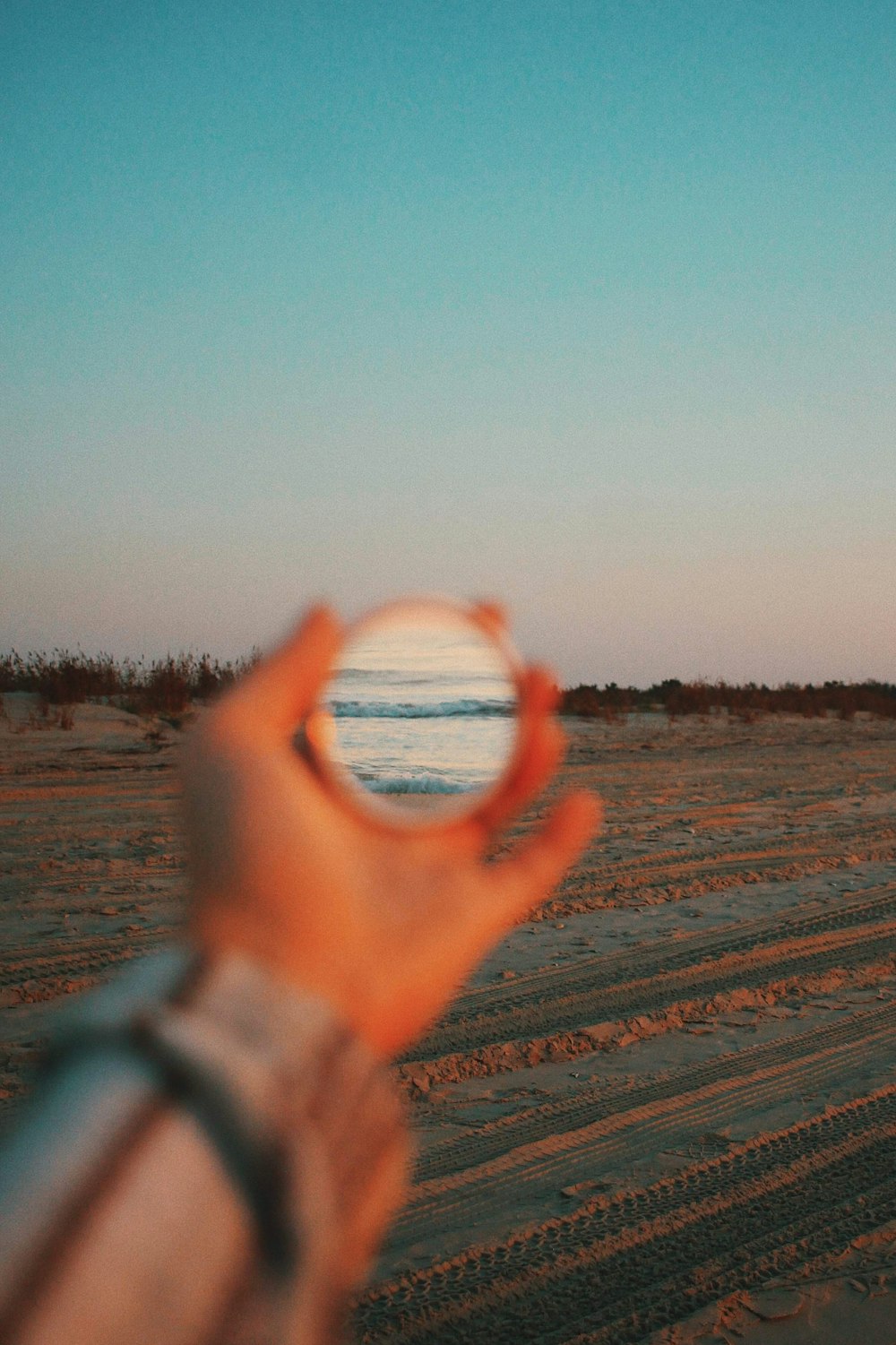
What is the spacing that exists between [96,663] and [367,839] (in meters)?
17.7

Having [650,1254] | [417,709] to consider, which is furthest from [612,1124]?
[417,709]

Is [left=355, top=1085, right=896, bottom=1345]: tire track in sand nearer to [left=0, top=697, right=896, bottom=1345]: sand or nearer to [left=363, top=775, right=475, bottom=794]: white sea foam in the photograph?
[left=0, top=697, right=896, bottom=1345]: sand

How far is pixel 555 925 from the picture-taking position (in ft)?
18.6

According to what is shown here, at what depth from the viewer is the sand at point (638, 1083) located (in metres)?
2.43

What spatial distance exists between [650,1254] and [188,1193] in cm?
233

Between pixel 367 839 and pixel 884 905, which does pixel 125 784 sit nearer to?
pixel 884 905

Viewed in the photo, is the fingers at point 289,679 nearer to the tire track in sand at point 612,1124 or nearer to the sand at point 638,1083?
the sand at point 638,1083

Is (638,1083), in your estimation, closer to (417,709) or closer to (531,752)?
(417,709)

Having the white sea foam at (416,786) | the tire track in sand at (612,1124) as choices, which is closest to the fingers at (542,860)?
the white sea foam at (416,786)

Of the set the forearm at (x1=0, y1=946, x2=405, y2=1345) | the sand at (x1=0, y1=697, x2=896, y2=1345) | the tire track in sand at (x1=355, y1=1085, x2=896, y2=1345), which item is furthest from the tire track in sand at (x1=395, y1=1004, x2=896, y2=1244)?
the forearm at (x1=0, y1=946, x2=405, y2=1345)

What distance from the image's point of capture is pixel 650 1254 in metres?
2.59

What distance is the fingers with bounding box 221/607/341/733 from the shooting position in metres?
1.20

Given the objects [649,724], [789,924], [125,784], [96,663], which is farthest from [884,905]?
[649,724]

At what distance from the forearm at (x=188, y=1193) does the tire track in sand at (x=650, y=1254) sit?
1838 mm
